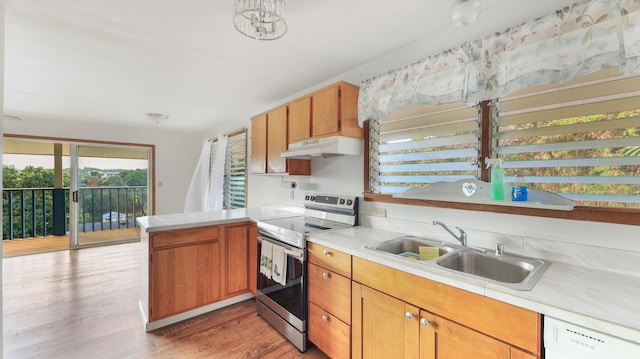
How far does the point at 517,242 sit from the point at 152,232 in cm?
256

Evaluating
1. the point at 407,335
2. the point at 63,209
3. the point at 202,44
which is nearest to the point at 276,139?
the point at 202,44

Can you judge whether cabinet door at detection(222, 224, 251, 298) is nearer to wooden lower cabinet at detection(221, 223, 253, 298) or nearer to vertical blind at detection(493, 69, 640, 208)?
wooden lower cabinet at detection(221, 223, 253, 298)

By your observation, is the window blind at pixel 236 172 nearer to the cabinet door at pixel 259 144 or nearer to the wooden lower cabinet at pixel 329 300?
the cabinet door at pixel 259 144

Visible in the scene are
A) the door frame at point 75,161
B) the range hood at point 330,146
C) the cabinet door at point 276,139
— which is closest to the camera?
the range hood at point 330,146

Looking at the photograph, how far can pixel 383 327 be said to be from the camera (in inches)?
56.7

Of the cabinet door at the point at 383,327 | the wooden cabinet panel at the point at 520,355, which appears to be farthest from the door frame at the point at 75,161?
the wooden cabinet panel at the point at 520,355

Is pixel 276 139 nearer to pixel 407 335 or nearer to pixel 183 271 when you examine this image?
pixel 183 271

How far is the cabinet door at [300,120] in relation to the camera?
2429 millimetres

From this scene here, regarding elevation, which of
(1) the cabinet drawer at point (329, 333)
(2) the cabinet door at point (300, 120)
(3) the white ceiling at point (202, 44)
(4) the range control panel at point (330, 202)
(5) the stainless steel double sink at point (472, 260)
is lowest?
(1) the cabinet drawer at point (329, 333)

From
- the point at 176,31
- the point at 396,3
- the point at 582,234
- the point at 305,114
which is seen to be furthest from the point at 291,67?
the point at 582,234

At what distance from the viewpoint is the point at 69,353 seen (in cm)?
191

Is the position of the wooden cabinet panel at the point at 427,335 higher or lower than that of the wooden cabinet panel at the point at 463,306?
lower

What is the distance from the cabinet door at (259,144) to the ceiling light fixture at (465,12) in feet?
7.58

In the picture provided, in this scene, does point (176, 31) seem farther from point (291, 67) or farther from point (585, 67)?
point (585, 67)
